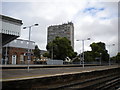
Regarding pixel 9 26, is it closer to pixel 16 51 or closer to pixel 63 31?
Answer: pixel 16 51

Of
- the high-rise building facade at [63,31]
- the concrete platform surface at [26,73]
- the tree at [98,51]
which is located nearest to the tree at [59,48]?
the tree at [98,51]

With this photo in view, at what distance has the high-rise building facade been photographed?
126831mm

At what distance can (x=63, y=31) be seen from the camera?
129625mm

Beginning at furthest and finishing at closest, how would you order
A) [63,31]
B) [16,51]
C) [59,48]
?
[63,31] < [59,48] < [16,51]

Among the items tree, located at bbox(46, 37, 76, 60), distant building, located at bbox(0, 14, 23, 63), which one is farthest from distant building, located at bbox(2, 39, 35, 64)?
distant building, located at bbox(0, 14, 23, 63)

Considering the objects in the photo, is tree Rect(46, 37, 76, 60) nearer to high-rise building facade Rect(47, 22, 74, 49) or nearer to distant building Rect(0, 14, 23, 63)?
distant building Rect(0, 14, 23, 63)

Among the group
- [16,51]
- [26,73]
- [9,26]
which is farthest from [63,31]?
[9,26]

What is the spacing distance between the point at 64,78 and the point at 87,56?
230ft

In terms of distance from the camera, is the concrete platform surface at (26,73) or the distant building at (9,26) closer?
the distant building at (9,26)

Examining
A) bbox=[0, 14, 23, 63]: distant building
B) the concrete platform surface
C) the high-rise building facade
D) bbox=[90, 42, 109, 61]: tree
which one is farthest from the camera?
the high-rise building facade

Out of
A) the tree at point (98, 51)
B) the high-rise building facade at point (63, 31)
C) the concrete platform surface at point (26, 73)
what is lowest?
the concrete platform surface at point (26, 73)

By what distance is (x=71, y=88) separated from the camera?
14.6m

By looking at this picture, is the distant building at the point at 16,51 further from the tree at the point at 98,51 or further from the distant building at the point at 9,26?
A: the distant building at the point at 9,26

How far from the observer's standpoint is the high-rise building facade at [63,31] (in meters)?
127
